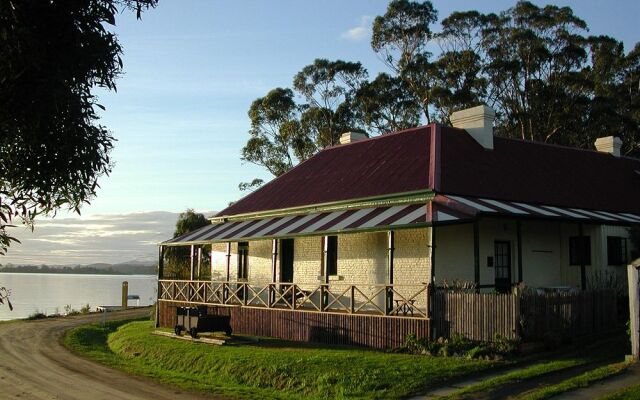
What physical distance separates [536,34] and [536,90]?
3656 mm

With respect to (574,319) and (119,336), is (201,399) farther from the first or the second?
(119,336)

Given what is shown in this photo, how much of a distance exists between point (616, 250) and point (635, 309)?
950 centimetres

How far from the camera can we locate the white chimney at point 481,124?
23.9 m

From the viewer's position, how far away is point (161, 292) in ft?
84.5

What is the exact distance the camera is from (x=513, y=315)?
14633 mm

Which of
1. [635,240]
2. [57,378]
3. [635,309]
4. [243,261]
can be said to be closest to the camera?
[635,309]

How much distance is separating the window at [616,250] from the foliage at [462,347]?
29.0ft

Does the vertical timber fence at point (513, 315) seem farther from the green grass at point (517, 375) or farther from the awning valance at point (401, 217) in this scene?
the awning valance at point (401, 217)

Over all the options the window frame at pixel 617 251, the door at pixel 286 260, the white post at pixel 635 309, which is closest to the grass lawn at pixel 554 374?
the white post at pixel 635 309

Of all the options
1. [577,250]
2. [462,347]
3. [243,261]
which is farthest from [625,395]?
[243,261]

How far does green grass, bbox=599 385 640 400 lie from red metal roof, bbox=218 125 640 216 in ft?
29.2

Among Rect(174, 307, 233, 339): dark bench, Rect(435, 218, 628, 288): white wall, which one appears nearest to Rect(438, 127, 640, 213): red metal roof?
Rect(435, 218, 628, 288): white wall

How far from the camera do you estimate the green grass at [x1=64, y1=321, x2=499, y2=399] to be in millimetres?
12867

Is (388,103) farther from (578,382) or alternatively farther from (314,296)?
(578,382)
